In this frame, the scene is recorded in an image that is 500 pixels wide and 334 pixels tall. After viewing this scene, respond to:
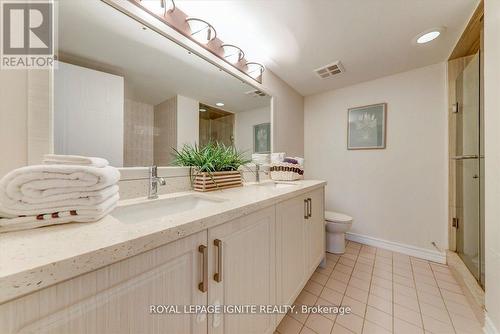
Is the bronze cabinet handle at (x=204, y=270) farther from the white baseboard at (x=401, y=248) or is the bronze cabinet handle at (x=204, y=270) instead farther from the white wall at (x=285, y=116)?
the white baseboard at (x=401, y=248)

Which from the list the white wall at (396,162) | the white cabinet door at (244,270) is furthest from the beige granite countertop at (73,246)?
the white wall at (396,162)

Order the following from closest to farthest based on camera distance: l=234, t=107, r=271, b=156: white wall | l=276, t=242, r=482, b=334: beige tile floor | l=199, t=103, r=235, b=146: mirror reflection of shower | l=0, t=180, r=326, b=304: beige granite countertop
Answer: l=0, t=180, r=326, b=304: beige granite countertop < l=276, t=242, r=482, b=334: beige tile floor < l=199, t=103, r=235, b=146: mirror reflection of shower < l=234, t=107, r=271, b=156: white wall

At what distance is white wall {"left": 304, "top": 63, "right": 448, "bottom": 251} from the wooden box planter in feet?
5.93

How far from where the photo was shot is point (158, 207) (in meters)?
0.93

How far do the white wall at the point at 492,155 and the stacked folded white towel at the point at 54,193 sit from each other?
70.6 inches

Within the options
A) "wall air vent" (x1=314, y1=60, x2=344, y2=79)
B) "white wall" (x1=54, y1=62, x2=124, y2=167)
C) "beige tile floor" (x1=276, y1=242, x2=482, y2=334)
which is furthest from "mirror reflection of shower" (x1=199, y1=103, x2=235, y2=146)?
"beige tile floor" (x1=276, y1=242, x2=482, y2=334)

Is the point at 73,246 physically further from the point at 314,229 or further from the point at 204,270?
the point at 314,229

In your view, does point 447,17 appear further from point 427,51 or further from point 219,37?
point 219,37

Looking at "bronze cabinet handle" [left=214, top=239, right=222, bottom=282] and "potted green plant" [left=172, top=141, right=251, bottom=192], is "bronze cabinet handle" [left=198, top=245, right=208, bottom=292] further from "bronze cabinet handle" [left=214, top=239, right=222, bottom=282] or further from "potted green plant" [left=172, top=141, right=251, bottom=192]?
"potted green plant" [left=172, top=141, right=251, bottom=192]

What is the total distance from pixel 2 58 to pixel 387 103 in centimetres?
287

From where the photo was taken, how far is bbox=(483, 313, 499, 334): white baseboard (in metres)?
1.01

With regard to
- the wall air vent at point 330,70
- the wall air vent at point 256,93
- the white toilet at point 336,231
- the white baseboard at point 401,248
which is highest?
the wall air vent at point 330,70

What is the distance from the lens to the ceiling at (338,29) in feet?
4.01

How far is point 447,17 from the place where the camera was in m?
1.32
